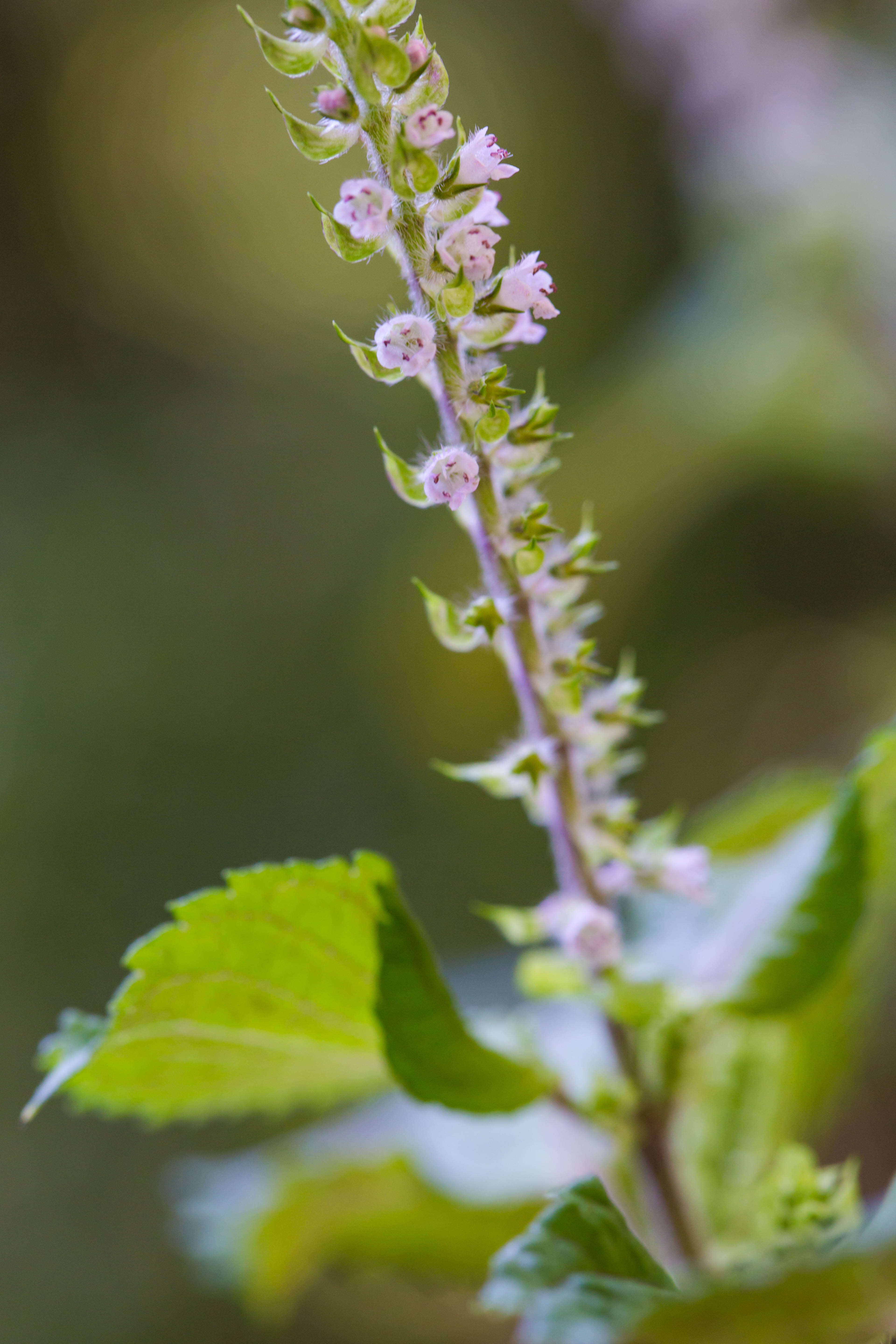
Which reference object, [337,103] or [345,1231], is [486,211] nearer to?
[337,103]

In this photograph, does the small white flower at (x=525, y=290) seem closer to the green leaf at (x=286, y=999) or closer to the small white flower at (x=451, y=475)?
the small white flower at (x=451, y=475)

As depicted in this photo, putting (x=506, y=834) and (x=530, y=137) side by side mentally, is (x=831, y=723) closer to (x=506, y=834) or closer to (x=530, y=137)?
(x=506, y=834)

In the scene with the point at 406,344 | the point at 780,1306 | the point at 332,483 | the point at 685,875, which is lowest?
the point at 780,1306

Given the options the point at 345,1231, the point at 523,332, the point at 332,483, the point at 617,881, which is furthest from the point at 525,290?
the point at 332,483

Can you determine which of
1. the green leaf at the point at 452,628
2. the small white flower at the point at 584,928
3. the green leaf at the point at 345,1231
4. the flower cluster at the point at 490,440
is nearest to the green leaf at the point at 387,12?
the flower cluster at the point at 490,440

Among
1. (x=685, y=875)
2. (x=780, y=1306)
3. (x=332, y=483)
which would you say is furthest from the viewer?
(x=332, y=483)

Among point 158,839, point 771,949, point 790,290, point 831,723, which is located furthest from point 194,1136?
point 790,290

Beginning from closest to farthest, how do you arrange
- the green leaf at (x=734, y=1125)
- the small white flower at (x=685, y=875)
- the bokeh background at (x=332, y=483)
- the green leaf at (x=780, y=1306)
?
the green leaf at (x=780, y=1306) → the small white flower at (x=685, y=875) → the green leaf at (x=734, y=1125) → the bokeh background at (x=332, y=483)
